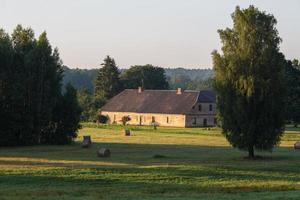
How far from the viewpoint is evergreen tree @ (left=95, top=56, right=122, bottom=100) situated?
472 ft

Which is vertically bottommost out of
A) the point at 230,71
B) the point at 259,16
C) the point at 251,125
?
the point at 251,125

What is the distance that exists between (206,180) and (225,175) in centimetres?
244

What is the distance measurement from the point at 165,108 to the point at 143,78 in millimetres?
36030

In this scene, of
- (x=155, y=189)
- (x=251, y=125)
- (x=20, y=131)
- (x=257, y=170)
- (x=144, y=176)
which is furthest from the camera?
(x=20, y=131)

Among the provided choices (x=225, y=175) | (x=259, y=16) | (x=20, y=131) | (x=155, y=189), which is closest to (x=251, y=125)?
(x=259, y=16)

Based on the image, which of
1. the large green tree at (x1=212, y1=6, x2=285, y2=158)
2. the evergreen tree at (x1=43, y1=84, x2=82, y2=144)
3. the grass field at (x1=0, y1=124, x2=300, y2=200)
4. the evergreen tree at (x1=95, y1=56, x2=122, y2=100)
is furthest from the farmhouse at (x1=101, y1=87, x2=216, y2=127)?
the grass field at (x1=0, y1=124, x2=300, y2=200)

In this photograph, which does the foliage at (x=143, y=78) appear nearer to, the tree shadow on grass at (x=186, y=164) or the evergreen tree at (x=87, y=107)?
the evergreen tree at (x=87, y=107)

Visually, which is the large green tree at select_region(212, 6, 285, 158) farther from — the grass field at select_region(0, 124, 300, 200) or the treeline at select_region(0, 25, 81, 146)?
the treeline at select_region(0, 25, 81, 146)

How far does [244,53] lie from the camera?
142ft

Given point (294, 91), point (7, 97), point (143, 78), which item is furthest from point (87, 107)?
point (7, 97)

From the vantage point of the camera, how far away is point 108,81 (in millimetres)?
145375

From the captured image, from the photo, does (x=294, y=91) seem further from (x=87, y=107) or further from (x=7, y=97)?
(x=7, y=97)

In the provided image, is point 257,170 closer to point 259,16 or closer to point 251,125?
point 251,125

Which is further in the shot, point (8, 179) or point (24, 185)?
point (8, 179)
